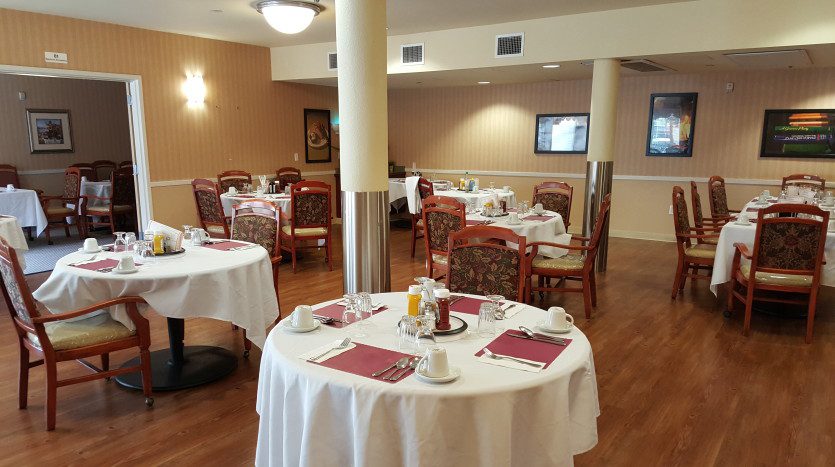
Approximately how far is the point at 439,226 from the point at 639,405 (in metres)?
2.35

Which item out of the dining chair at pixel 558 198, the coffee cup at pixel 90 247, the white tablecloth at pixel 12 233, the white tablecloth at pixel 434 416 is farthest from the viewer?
the dining chair at pixel 558 198

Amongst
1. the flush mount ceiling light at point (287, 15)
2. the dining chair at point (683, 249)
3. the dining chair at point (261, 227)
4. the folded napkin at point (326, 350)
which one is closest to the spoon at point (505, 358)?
the folded napkin at point (326, 350)

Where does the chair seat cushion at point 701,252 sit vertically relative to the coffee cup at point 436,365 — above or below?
below

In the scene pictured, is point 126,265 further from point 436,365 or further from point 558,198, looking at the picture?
point 558,198

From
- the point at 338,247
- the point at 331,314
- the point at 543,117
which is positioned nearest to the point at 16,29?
the point at 338,247

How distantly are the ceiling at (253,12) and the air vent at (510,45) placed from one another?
0.20 meters

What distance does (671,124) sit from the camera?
8508mm

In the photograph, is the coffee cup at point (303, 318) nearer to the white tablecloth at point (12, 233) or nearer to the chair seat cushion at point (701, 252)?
the white tablecloth at point (12, 233)

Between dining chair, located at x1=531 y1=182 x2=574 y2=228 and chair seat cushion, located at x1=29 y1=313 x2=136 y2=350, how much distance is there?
15.9ft

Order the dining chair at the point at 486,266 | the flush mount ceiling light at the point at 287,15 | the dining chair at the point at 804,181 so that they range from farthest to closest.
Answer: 1. the dining chair at the point at 804,181
2. the flush mount ceiling light at the point at 287,15
3. the dining chair at the point at 486,266

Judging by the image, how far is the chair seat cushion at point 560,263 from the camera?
4.95m

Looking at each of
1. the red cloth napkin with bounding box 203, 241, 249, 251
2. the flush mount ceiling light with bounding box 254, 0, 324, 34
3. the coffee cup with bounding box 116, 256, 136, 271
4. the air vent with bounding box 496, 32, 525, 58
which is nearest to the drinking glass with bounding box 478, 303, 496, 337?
the coffee cup with bounding box 116, 256, 136, 271

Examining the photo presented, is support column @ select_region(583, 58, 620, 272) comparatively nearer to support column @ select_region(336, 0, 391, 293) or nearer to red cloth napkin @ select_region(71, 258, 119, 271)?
support column @ select_region(336, 0, 391, 293)

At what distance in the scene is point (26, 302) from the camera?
9.68ft
